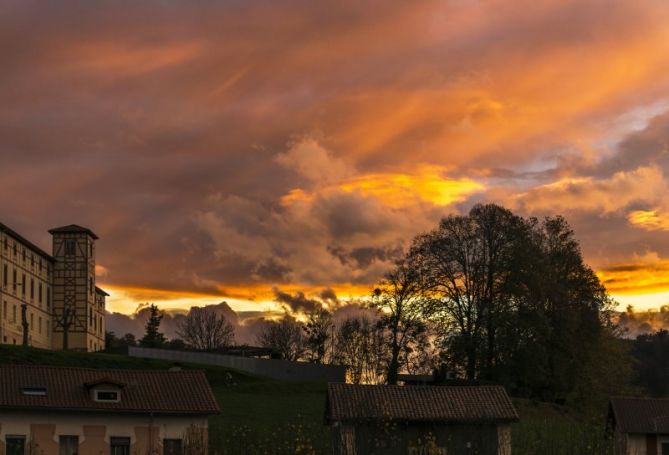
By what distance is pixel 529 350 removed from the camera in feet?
241

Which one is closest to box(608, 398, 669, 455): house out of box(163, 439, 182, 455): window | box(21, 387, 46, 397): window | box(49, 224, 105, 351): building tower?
box(163, 439, 182, 455): window

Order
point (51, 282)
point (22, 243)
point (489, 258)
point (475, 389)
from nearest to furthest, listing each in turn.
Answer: point (475, 389) → point (489, 258) → point (22, 243) → point (51, 282)

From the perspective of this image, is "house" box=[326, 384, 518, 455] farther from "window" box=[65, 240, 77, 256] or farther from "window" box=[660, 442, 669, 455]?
"window" box=[65, 240, 77, 256]

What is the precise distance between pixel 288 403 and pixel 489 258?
18.1 metres

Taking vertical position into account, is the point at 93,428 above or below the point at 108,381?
below

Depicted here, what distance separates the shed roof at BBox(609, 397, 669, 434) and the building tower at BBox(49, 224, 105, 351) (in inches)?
2538

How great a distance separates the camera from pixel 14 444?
159ft

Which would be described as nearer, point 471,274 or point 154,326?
point 471,274

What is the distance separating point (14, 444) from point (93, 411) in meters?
3.72

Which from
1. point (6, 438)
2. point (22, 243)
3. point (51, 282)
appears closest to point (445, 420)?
point (6, 438)

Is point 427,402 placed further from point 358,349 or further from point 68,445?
point 358,349

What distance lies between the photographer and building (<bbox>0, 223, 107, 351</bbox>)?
10031 cm

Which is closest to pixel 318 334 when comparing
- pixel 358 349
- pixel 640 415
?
pixel 358 349

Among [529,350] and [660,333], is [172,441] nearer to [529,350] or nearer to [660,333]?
[529,350]
